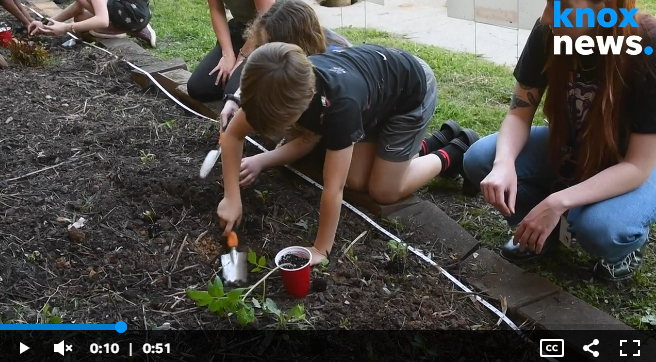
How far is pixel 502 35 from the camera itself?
5.14 metres

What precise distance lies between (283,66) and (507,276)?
1.03 m

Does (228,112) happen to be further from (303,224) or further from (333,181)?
(333,181)

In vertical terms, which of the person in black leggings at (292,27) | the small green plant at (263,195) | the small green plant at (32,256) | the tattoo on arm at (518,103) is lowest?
the small green plant at (263,195)

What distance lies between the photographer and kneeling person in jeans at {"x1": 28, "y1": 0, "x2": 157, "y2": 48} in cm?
457

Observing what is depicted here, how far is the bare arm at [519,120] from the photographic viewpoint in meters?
2.31

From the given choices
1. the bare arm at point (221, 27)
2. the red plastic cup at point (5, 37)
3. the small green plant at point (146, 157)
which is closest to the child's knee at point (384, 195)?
the small green plant at point (146, 157)

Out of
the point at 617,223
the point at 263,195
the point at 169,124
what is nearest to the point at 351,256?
the point at 263,195

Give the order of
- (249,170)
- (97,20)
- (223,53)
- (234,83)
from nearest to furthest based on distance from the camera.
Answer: (249,170) → (234,83) → (223,53) → (97,20)

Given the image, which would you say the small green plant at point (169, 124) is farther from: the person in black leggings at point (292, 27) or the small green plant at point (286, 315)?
the small green plant at point (286, 315)

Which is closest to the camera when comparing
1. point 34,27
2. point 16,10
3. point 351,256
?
point 351,256

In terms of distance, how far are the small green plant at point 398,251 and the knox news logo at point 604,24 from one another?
86cm

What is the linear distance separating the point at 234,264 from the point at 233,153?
425mm

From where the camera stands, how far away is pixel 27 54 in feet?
13.6

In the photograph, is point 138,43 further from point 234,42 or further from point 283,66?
point 283,66
